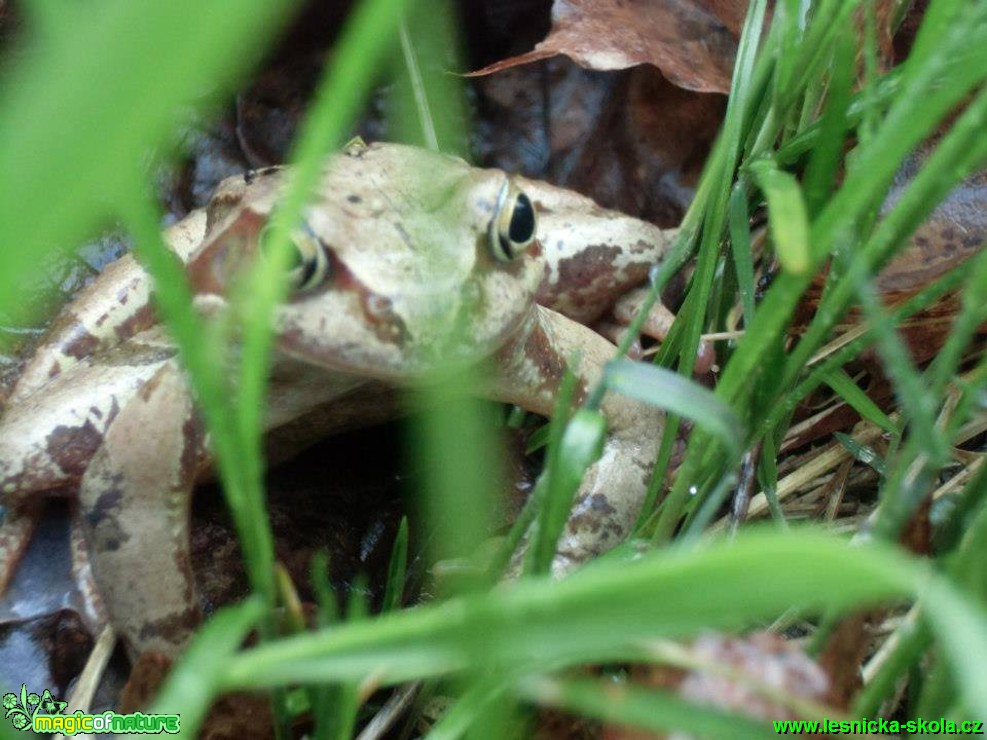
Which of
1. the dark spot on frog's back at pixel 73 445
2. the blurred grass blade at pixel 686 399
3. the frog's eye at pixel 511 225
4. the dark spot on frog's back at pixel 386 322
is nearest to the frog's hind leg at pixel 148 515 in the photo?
the dark spot on frog's back at pixel 73 445

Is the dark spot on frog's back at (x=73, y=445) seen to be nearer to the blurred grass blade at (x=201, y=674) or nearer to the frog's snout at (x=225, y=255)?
the frog's snout at (x=225, y=255)

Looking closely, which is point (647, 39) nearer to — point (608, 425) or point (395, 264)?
point (608, 425)

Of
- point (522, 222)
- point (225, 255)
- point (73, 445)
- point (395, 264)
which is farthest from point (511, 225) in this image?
point (73, 445)

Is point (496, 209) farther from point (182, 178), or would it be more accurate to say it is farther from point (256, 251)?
point (182, 178)

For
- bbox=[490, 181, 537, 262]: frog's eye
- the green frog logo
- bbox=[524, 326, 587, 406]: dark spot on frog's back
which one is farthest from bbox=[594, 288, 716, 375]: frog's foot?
the green frog logo

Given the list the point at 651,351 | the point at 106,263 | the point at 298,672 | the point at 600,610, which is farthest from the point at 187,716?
the point at 106,263
